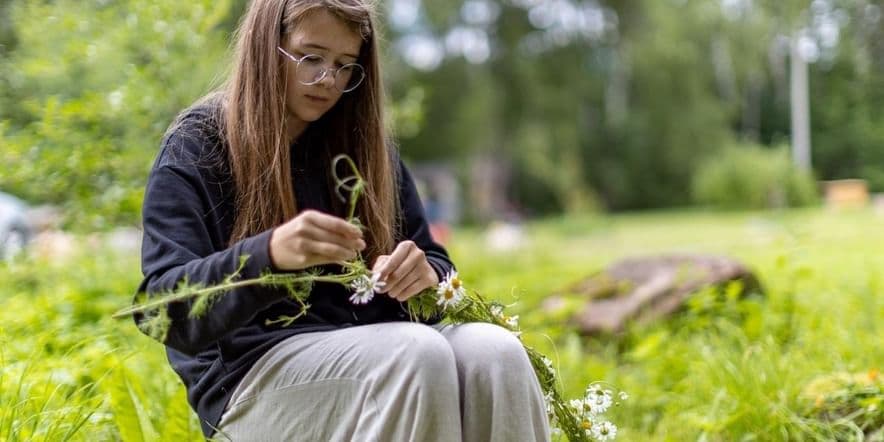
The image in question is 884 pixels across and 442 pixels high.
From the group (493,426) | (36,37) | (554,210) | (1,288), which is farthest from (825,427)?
(554,210)

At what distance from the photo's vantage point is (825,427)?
92.0 inches

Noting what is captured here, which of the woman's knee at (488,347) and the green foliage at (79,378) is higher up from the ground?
the woman's knee at (488,347)

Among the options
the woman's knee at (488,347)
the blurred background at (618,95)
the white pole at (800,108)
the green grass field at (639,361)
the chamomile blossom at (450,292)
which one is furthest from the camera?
the white pole at (800,108)

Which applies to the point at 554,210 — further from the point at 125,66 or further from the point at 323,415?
the point at 323,415

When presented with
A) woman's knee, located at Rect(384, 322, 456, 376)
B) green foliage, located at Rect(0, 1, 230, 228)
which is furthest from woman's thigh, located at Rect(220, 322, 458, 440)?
green foliage, located at Rect(0, 1, 230, 228)

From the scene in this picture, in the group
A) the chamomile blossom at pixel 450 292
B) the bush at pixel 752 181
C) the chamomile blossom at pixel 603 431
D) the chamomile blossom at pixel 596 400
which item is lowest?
the bush at pixel 752 181

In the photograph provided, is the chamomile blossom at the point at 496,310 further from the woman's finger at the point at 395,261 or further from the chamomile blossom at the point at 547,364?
the woman's finger at the point at 395,261

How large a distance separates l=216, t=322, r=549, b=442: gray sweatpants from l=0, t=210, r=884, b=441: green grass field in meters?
0.35

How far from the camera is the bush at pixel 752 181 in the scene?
56.2 ft

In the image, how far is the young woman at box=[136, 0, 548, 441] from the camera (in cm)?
141

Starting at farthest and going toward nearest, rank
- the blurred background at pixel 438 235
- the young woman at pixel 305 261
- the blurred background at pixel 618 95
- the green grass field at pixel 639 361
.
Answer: the blurred background at pixel 618 95, the blurred background at pixel 438 235, the green grass field at pixel 639 361, the young woman at pixel 305 261

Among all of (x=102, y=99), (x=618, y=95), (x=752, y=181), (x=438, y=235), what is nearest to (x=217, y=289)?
(x=102, y=99)

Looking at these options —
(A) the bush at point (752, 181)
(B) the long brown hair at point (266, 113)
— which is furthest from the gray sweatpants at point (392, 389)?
(A) the bush at point (752, 181)

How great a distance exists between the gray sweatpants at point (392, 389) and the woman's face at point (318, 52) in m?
Answer: 0.48
